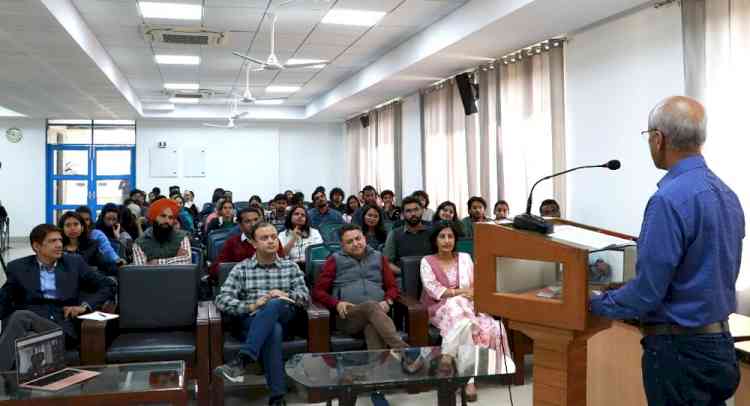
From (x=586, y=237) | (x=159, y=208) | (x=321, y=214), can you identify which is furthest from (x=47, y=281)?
(x=321, y=214)

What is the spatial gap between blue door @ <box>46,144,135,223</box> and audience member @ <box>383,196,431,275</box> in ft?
40.4

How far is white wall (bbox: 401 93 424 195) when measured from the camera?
11.9 meters

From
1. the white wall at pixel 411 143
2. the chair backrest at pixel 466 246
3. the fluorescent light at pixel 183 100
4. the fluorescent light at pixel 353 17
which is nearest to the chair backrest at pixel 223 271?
the chair backrest at pixel 466 246

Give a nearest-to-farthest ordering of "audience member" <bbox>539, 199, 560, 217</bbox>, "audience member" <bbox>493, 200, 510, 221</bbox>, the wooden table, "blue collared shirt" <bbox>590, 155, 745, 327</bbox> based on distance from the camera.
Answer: "blue collared shirt" <bbox>590, 155, 745, 327</bbox> < the wooden table < "audience member" <bbox>539, 199, 560, 217</bbox> < "audience member" <bbox>493, 200, 510, 221</bbox>

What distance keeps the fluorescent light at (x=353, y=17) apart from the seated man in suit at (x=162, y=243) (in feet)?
9.56

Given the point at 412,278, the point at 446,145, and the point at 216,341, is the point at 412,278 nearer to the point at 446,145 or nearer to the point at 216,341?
the point at 216,341

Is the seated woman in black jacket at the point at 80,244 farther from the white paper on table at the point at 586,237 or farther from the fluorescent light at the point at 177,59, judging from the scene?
the fluorescent light at the point at 177,59

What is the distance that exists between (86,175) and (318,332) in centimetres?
1441

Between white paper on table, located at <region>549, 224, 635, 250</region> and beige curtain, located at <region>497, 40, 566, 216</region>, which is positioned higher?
beige curtain, located at <region>497, 40, 566, 216</region>

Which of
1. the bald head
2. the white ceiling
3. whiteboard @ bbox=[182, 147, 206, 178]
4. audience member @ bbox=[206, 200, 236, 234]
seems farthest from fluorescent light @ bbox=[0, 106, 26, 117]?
the bald head

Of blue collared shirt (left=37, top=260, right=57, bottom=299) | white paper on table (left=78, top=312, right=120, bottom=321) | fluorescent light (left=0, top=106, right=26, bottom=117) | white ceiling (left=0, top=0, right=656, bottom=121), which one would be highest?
fluorescent light (left=0, top=106, right=26, bottom=117)

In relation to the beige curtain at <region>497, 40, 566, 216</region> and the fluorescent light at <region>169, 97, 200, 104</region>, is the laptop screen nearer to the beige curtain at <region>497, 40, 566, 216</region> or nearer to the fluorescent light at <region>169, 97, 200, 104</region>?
the beige curtain at <region>497, 40, 566, 216</region>

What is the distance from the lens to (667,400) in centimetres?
214

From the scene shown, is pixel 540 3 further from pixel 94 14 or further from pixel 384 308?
pixel 94 14
